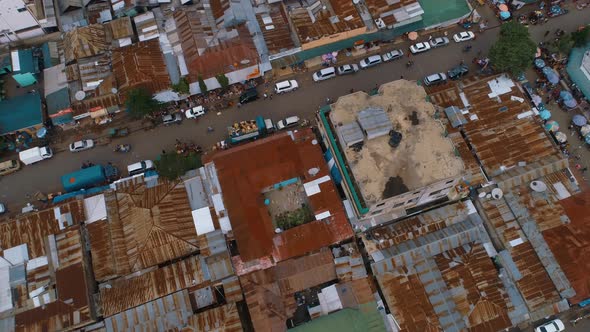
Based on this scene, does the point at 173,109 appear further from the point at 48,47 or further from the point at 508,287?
the point at 508,287

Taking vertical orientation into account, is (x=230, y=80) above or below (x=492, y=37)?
above

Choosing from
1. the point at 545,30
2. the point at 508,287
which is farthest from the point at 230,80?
the point at 545,30

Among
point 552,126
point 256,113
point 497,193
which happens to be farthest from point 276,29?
point 552,126

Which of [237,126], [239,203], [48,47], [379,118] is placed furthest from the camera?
[48,47]

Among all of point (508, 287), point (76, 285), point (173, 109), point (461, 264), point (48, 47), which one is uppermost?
point (48, 47)

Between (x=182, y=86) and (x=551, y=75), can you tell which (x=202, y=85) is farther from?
(x=551, y=75)

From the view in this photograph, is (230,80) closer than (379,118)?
No

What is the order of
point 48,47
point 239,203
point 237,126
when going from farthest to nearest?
point 48,47 < point 237,126 < point 239,203
